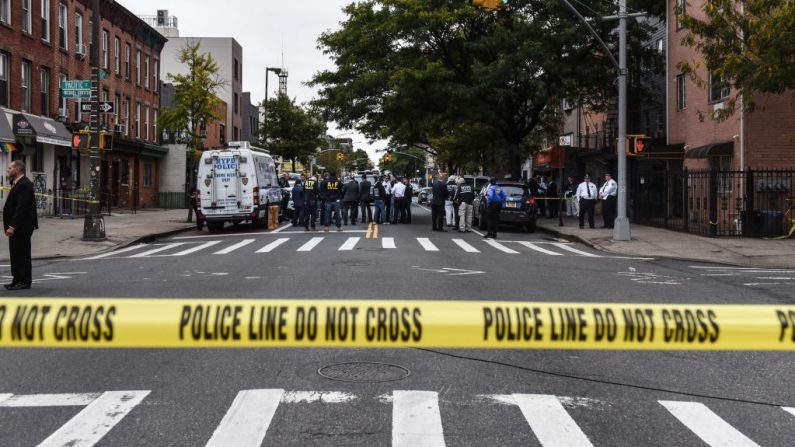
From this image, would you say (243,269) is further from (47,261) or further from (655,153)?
(655,153)

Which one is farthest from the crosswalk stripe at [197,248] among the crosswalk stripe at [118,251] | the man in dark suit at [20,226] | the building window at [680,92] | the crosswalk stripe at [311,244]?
the building window at [680,92]

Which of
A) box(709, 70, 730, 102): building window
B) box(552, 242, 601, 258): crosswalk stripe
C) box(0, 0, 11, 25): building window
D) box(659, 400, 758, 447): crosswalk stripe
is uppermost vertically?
box(0, 0, 11, 25): building window

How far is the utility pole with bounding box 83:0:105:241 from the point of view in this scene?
20.6 meters

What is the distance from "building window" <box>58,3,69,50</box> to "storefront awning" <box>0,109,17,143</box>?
23.7ft

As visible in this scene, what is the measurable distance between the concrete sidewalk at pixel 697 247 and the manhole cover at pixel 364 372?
490 inches

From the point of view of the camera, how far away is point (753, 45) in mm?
19547

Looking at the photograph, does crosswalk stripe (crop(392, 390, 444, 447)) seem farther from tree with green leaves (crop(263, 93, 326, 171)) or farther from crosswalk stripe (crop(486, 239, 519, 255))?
tree with green leaves (crop(263, 93, 326, 171))

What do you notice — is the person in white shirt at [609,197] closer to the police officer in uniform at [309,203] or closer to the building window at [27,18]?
the police officer in uniform at [309,203]

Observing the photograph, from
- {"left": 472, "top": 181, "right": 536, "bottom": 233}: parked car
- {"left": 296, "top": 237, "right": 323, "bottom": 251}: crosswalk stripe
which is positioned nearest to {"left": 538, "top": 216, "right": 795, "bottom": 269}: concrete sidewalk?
{"left": 472, "top": 181, "right": 536, "bottom": 233}: parked car

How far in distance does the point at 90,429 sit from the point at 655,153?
28.9m

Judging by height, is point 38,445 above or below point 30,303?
below

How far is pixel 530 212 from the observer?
86.9 ft

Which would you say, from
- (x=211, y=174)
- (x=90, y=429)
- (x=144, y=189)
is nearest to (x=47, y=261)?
(x=211, y=174)

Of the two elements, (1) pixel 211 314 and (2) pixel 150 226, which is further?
(2) pixel 150 226
